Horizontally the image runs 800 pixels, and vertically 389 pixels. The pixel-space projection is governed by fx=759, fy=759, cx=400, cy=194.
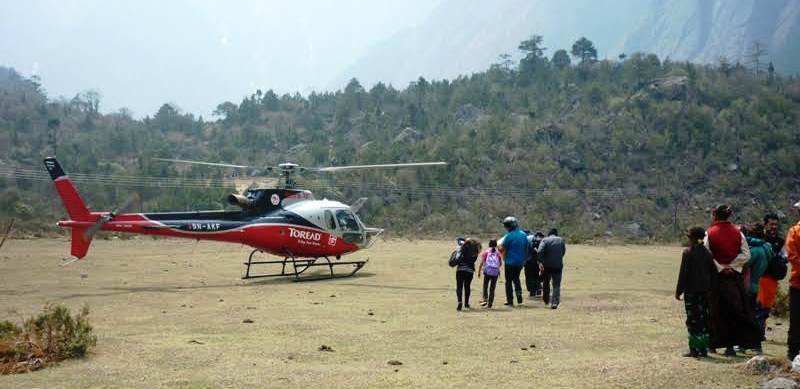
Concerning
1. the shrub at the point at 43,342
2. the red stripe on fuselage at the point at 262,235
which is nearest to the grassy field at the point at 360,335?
the shrub at the point at 43,342

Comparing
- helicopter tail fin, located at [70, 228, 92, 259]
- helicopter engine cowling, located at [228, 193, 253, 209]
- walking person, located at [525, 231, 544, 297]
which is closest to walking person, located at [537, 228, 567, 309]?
walking person, located at [525, 231, 544, 297]

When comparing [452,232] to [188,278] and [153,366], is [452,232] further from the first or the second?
[153,366]

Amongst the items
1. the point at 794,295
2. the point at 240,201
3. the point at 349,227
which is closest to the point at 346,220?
the point at 349,227

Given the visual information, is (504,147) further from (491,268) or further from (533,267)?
(491,268)

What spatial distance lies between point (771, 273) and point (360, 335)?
18.9ft

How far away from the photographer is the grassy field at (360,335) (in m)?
8.09

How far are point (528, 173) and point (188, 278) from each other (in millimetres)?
50659

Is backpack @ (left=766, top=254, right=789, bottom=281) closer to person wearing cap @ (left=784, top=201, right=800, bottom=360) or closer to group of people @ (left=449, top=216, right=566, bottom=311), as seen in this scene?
person wearing cap @ (left=784, top=201, right=800, bottom=360)

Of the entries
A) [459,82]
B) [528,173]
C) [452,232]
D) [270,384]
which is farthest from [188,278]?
[459,82]

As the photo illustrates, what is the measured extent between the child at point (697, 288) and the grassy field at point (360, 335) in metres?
→ 0.33

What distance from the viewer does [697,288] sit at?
920cm

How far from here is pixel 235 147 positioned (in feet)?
289

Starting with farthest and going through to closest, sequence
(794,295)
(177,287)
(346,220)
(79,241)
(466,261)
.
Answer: (346,220) < (177,287) < (79,241) < (466,261) < (794,295)

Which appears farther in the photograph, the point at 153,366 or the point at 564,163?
the point at 564,163
